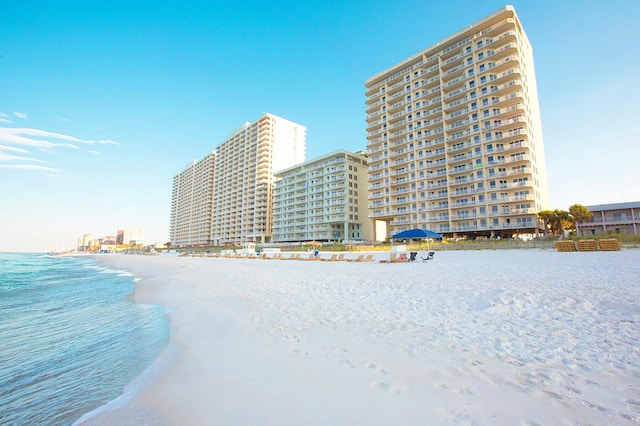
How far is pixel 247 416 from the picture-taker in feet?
8.91

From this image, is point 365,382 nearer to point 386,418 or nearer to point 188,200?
point 386,418

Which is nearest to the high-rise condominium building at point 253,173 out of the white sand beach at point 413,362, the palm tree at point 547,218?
the palm tree at point 547,218

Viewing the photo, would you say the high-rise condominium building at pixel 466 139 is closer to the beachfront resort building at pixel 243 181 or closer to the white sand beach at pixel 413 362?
the beachfront resort building at pixel 243 181

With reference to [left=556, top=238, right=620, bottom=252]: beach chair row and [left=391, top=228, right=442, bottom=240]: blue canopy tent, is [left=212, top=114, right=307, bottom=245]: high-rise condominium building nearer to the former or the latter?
[left=391, top=228, right=442, bottom=240]: blue canopy tent

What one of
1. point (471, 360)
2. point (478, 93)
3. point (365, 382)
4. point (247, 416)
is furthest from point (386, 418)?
point (478, 93)

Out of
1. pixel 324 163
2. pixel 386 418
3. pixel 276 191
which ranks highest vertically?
pixel 324 163

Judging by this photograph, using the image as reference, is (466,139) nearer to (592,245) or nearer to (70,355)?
(592,245)

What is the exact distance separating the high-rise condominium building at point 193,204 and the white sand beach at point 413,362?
355ft

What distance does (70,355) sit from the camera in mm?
5008

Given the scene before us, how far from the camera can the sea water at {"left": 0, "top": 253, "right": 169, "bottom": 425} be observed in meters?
3.43

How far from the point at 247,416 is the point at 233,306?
202 inches

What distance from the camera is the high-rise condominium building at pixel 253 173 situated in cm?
8675

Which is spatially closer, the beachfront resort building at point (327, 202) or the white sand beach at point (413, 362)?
the white sand beach at point (413, 362)

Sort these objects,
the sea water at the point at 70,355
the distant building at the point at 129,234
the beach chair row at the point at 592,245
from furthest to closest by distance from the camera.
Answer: the distant building at the point at 129,234
the beach chair row at the point at 592,245
the sea water at the point at 70,355
